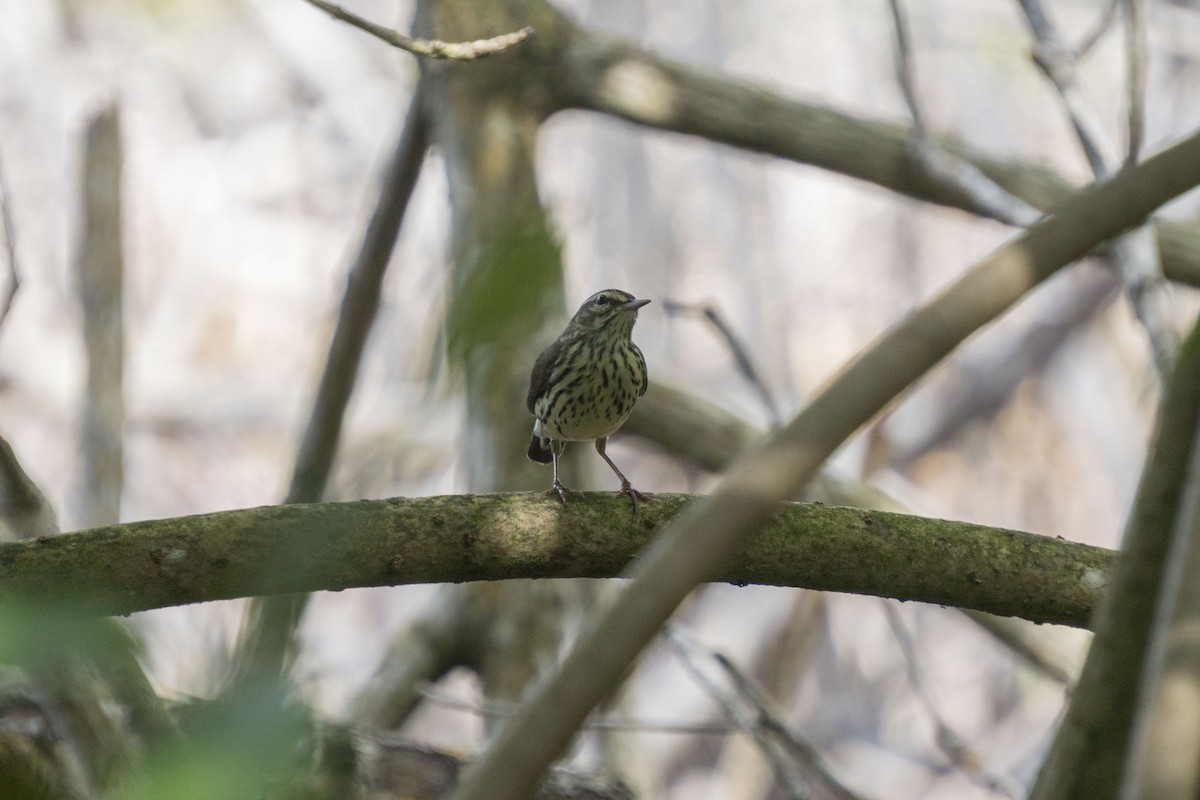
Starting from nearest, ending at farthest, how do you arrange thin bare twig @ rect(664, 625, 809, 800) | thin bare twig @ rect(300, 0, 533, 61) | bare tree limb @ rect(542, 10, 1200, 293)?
thin bare twig @ rect(300, 0, 533, 61), thin bare twig @ rect(664, 625, 809, 800), bare tree limb @ rect(542, 10, 1200, 293)

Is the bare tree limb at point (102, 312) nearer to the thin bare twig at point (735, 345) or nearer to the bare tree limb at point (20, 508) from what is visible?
the bare tree limb at point (20, 508)

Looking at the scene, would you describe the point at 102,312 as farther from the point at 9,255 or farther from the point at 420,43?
the point at 420,43

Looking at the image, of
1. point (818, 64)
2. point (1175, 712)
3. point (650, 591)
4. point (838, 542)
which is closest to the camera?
point (1175, 712)

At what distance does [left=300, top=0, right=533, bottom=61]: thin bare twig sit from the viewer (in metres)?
2.24

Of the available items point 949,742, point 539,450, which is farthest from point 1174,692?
point 539,450

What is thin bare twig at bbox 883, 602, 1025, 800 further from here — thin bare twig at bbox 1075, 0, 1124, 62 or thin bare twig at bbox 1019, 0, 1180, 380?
thin bare twig at bbox 1075, 0, 1124, 62

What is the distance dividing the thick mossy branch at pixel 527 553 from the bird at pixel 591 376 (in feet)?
4.33

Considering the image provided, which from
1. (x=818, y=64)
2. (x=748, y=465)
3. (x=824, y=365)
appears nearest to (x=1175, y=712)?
(x=748, y=465)

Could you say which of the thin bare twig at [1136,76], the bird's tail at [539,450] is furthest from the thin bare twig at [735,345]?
the thin bare twig at [1136,76]

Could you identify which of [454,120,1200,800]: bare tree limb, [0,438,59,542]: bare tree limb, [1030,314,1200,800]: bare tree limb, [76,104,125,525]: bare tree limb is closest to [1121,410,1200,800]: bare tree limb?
[1030,314,1200,800]: bare tree limb

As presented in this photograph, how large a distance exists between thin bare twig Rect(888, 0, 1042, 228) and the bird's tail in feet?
7.37

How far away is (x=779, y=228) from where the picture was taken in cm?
1453

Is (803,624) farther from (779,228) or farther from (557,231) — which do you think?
(557,231)

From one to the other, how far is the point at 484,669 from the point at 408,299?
334 inches
